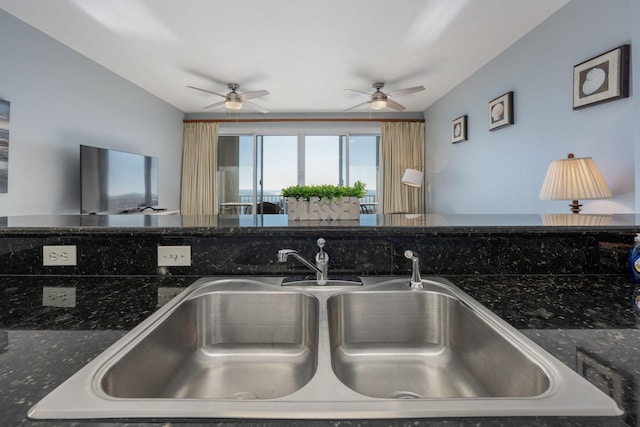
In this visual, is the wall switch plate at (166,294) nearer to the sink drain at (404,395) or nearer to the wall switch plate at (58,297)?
the wall switch plate at (58,297)

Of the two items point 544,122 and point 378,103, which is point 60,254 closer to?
point 544,122

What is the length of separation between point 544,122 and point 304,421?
326 centimetres

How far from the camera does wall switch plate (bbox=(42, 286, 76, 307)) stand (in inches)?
31.9

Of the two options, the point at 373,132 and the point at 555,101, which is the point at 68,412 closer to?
the point at 555,101

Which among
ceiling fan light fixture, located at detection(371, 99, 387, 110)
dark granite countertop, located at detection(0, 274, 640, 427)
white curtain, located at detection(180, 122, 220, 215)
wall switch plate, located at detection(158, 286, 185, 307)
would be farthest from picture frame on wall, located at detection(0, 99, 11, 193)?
ceiling fan light fixture, located at detection(371, 99, 387, 110)

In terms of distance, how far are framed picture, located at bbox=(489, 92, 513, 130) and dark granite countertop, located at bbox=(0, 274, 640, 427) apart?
8.92 ft

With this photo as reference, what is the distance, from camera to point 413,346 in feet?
3.01

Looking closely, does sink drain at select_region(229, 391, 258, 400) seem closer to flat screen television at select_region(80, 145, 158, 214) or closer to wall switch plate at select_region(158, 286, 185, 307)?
wall switch plate at select_region(158, 286, 185, 307)

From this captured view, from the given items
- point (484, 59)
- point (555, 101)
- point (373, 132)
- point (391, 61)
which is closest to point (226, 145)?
Answer: point (373, 132)

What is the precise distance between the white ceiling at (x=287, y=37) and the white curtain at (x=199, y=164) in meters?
1.39

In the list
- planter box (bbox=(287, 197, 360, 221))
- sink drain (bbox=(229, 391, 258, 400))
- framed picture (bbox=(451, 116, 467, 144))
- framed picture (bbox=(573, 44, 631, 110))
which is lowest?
sink drain (bbox=(229, 391, 258, 400))

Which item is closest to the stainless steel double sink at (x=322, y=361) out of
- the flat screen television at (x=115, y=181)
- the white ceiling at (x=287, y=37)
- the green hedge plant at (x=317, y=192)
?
the green hedge plant at (x=317, y=192)

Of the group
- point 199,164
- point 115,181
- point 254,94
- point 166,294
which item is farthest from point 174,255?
point 199,164

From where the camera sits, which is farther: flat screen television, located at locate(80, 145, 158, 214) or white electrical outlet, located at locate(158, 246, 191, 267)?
flat screen television, located at locate(80, 145, 158, 214)
